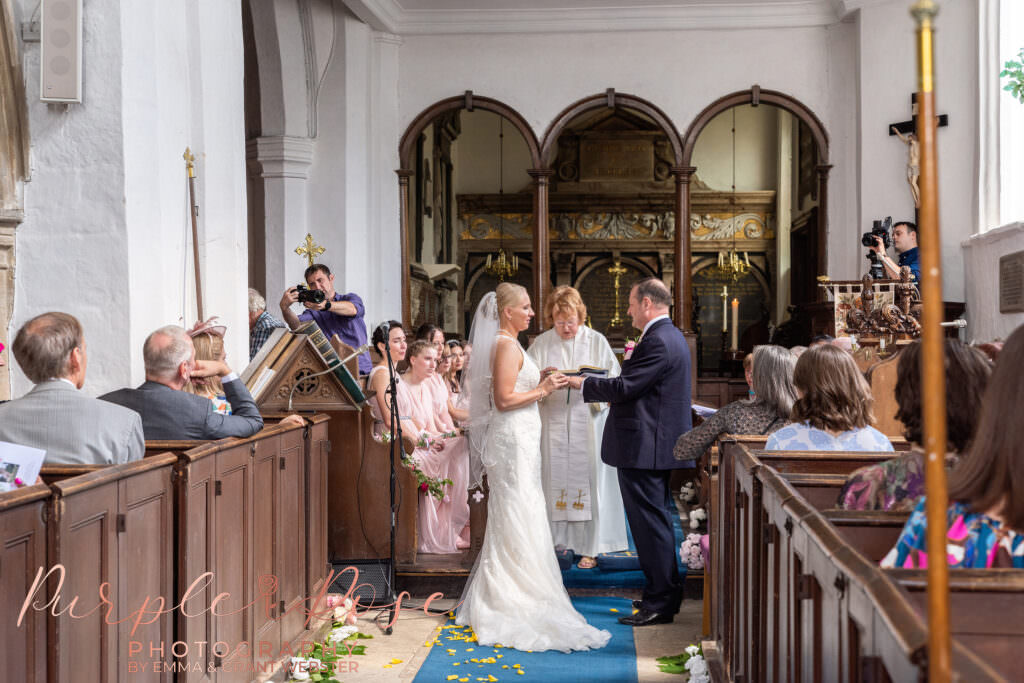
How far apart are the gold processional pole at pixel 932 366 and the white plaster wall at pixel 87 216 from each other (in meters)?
4.84

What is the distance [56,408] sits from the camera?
122 inches

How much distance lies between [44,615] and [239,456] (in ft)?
4.68

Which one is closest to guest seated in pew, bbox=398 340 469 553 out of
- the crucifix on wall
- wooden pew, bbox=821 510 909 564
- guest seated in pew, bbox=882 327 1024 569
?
wooden pew, bbox=821 510 909 564

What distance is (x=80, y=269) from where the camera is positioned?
17.0 ft

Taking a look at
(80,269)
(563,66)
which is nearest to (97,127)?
(80,269)

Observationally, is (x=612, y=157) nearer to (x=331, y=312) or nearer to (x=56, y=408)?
(x=331, y=312)

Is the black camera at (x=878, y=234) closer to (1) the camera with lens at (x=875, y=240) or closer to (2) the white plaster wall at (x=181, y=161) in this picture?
(1) the camera with lens at (x=875, y=240)

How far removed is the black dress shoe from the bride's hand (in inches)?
48.6

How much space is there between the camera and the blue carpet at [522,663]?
443 centimetres

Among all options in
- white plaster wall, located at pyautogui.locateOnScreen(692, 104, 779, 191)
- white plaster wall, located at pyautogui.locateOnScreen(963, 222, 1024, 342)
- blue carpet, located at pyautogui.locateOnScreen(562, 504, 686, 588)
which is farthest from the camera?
white plaster wall, located at pyautogui.locateOnScreen(692, 104, 779, 191)

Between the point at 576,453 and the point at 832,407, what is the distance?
2898 millimetres

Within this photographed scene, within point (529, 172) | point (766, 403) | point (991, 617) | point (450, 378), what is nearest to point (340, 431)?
point (766, 403)

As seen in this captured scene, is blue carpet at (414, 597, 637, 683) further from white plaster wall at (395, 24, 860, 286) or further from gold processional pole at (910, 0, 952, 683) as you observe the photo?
white plaster wall at (395, 24, 860, 286)

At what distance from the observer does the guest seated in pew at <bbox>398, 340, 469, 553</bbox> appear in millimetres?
6297
